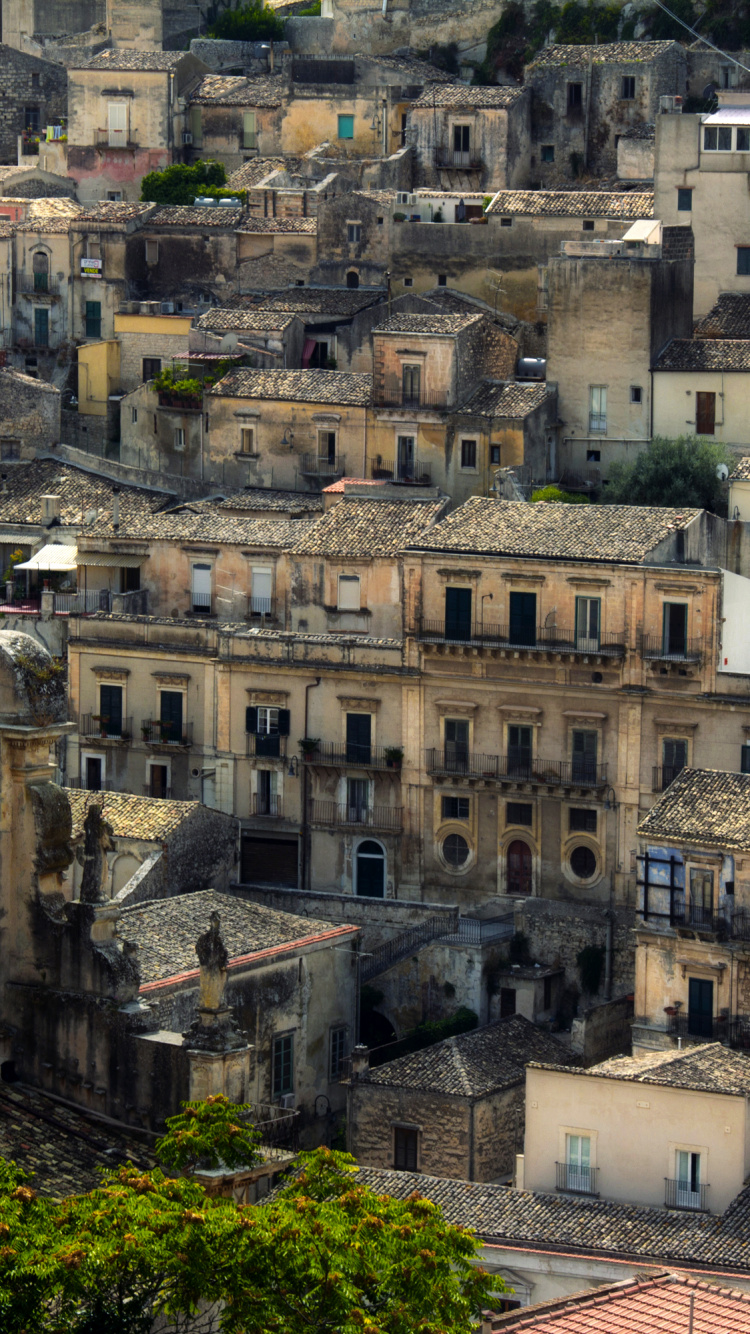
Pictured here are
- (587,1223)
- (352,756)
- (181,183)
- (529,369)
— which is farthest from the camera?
(181,183)

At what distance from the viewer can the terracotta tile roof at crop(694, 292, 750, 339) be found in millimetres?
78000

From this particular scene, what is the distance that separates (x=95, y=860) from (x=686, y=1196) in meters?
14.8

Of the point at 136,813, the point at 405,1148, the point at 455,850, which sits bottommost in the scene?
the point at 405,1148

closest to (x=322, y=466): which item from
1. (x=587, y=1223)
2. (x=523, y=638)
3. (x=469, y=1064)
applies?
(x=523, y=638)

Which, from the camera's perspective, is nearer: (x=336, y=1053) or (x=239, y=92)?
(x=336, y=1053)

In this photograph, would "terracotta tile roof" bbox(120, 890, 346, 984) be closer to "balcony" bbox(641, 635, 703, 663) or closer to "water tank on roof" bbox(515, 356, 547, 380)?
"balcony" bbox(641, 635, 703, 663)

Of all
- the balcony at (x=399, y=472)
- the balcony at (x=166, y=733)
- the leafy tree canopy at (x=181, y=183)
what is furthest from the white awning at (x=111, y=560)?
the leafy tree canopy at (x=181, y=183)

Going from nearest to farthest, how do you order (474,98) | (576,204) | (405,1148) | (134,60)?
1. (405,1148)
2. (576,204)
3. (474,98)
4. (134,60)

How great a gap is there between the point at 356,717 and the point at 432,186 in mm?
29571

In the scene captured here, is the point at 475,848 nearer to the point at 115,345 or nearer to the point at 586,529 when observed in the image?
the point at 586,529

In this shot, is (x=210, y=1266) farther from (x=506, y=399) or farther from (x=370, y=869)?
(x=506, y=399)

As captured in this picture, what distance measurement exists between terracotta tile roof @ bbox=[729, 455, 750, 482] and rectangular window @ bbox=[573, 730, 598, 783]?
8.68m

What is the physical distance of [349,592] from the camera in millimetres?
69500

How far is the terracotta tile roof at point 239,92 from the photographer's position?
97.4m
